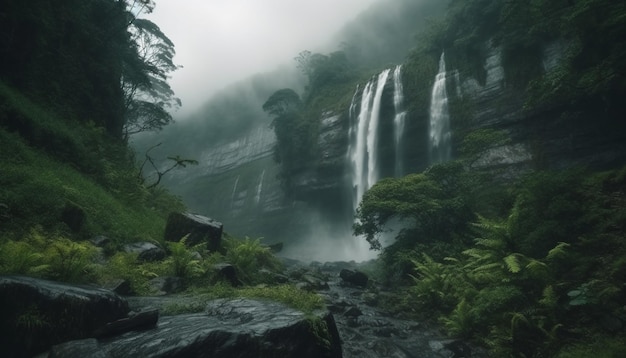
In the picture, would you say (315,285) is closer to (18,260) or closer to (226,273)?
(226,273)

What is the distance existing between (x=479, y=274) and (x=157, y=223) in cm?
1139

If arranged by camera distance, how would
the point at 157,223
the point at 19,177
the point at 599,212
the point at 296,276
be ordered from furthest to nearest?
the point at 296,276 → the point at 157,223 → the point at 19,177 → the point at 599,212

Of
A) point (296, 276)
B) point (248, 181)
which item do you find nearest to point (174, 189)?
point (248, 181)

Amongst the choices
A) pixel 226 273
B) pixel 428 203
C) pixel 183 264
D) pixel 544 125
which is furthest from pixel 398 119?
pixel 183 264

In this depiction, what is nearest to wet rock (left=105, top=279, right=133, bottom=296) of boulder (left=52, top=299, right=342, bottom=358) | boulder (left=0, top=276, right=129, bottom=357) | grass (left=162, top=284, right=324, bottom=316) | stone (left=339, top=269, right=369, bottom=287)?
grass (left=162, top=284, right=324, bottom=316)

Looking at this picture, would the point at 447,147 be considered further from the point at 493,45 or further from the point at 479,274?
the point at 479,274

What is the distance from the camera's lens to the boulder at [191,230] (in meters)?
12.2

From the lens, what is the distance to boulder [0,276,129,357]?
431cm

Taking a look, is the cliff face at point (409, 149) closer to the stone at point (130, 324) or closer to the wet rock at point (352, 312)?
the wet rock at point (352, 312)

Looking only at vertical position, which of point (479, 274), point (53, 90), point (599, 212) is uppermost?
point (53, 90)

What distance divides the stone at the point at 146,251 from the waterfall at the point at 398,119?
25.1 metres

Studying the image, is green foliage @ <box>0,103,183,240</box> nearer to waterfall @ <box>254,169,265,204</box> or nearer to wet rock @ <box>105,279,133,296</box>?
wet rock @ <box>105,279,133,296</box>

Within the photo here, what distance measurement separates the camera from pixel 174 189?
69.1 metres

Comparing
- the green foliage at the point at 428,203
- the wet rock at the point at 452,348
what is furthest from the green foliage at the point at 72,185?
the green foliage at the point at 428,203
